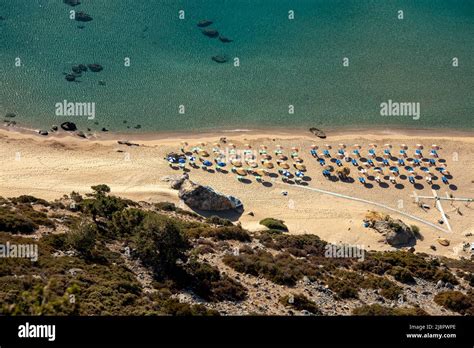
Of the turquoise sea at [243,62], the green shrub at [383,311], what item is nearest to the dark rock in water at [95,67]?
the turquoise sea at [243,62]

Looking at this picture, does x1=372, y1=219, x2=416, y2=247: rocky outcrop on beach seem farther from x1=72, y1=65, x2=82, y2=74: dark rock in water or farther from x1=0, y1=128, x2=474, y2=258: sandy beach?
x1=72, y1=65, x2=82, y2=74: dark rock in water

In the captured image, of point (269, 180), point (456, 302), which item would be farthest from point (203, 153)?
point (456, 302)

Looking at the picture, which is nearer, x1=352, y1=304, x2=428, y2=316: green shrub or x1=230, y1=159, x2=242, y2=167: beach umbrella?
x1=352, y1=304, x2=428, y2=316: green shrub

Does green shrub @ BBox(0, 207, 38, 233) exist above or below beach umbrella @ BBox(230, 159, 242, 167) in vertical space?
below

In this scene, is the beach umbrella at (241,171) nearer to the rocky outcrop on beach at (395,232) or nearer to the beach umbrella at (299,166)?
the beach umbrella at (299,166)

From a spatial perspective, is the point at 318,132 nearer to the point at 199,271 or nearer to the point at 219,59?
the point at 219,59

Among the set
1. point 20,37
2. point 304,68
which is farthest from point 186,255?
point 20,37
